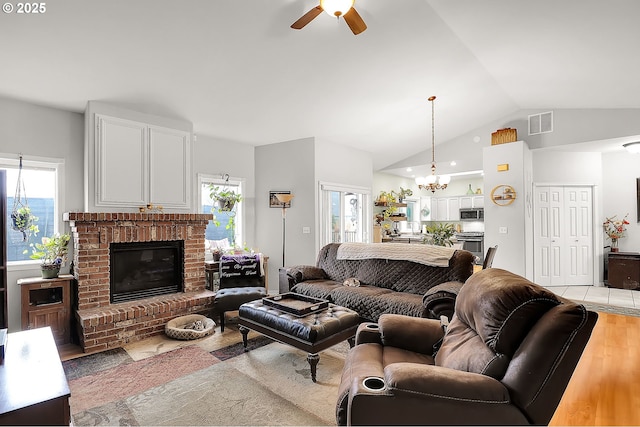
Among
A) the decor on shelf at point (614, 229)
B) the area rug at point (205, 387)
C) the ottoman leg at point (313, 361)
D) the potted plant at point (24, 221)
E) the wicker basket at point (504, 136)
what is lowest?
the area rug at point (205, 387)

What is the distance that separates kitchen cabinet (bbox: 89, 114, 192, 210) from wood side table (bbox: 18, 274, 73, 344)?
3.11 feet

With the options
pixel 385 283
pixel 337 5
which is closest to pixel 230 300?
pixel 385 283

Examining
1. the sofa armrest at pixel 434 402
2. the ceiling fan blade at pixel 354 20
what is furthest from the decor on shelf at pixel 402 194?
the sofa armrest at pixel 434 402

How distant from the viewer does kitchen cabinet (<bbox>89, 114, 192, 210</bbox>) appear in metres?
3.76

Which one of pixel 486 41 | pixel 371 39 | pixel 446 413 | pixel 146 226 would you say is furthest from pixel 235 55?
pixel 446 413

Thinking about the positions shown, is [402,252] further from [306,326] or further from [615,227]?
[615,227]

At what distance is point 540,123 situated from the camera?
5.90 m

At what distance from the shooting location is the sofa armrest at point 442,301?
2.86m

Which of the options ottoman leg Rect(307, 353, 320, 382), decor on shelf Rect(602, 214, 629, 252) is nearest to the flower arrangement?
decor on shelf Rect(602, 214, 629, 252)

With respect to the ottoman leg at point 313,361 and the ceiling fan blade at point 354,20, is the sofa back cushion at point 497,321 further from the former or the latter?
the ceiling fan blade at point 354,20

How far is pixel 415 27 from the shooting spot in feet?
11.3

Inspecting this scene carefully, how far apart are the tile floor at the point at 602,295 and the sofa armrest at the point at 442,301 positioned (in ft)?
12.2

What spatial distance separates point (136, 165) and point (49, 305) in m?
1.77

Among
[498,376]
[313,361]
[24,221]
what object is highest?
[24,221]
